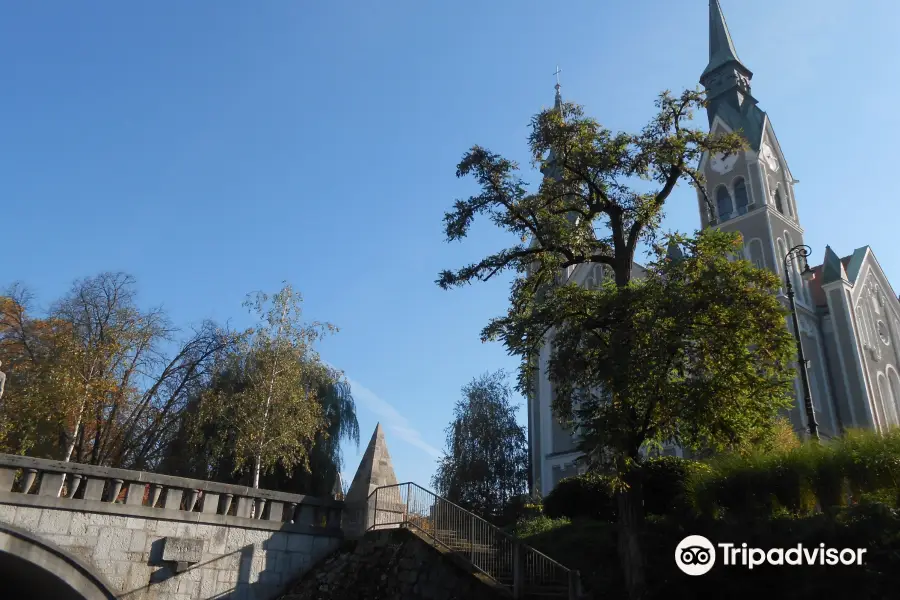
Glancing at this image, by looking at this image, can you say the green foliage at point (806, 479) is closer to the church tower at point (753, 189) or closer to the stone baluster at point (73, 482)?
the stone baluster at point (73, 482)

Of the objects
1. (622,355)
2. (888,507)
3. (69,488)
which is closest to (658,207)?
(622,355)

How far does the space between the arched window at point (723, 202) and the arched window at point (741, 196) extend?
431 millimetres

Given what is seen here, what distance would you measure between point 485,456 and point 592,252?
1871 centimetres

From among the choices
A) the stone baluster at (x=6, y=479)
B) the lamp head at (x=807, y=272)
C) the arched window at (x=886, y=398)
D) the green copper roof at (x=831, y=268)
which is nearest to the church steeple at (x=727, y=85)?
the green copper roof at (x=831, y=268)

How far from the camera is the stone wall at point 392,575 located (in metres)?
13.0

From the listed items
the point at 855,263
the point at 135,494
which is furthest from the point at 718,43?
the point at 135,494

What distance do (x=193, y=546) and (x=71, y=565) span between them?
7.35 ft

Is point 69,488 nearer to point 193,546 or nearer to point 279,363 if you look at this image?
point 193,546

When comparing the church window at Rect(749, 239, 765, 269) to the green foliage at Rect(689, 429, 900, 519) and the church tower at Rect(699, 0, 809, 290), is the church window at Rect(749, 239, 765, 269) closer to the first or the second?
the church tower at Rect(699, 0, 809, 290)

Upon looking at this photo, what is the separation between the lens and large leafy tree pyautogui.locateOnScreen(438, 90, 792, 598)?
468 inches

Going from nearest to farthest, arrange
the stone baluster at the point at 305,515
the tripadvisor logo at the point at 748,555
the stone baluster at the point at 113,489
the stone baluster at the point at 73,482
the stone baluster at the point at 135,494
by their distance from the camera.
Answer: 1. the tripadvisor logo at the point at 748,555
2. the stone baluster at the point at 73,482
3. the stone baluster at the point at 113,489
4. the stone baluster at the point at 135,494
5. the stone baluster at the point at 305,515

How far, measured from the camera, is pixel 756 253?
34562 millimetres

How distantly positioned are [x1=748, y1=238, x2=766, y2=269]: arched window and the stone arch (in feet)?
103

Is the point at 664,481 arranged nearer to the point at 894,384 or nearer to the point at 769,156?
the point at 894,384
